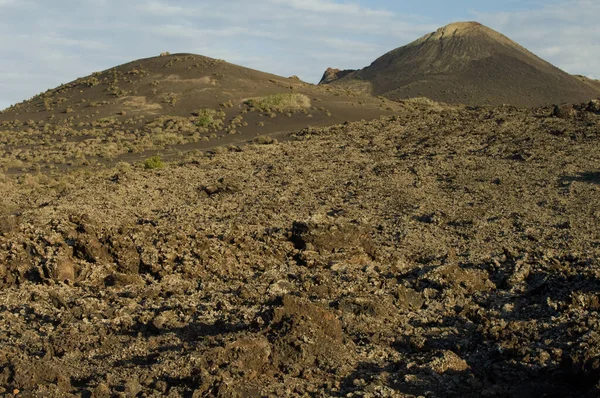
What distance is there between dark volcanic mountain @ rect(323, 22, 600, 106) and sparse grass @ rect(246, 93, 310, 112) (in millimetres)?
32997

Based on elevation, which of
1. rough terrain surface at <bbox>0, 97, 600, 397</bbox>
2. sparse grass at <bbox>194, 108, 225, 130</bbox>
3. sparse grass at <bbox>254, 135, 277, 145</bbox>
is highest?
sparse grass at <bbox>194, 108, 225, 130</bbox>

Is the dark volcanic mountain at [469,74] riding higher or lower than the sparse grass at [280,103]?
higher

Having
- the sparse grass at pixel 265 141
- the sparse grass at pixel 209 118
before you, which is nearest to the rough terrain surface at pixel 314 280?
the sparse grass at pixel 265 141

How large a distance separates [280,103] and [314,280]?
3203cm

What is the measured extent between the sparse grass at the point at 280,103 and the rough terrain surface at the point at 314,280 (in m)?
18.6

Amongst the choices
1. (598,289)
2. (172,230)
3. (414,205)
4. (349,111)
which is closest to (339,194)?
(414,205)

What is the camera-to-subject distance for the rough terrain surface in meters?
7.66

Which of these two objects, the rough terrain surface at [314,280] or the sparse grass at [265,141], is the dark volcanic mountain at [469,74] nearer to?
the sparse grass at [265,141]

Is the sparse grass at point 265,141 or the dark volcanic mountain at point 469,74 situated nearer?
the sparse grass at point 265,141

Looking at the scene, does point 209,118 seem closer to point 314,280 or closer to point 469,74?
point 314,280

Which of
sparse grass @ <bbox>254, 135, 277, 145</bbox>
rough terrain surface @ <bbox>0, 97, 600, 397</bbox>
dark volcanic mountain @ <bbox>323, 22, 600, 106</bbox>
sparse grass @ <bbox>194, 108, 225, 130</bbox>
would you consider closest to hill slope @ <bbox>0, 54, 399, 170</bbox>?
sparse grass @ <bbox>194, 108, 225, 130</bbox>

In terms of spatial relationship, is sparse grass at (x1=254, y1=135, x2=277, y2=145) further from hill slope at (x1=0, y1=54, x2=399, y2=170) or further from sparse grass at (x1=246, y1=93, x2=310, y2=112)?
sparse grass at (x1=246, y1=93, x2=310, y2=112)

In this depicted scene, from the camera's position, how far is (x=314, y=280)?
11438mm

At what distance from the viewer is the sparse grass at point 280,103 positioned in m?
41.6
